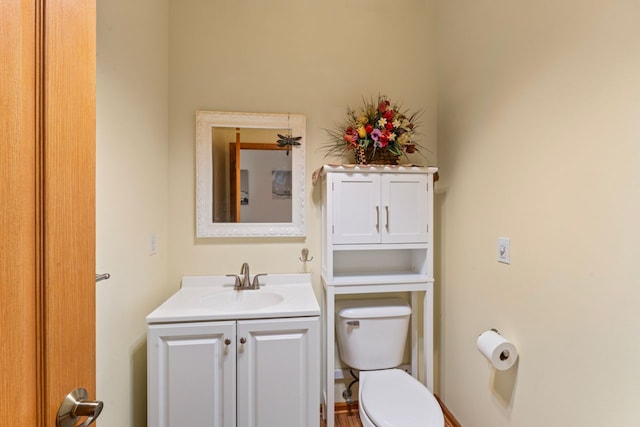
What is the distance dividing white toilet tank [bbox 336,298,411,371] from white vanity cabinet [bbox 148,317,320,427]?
36 cm

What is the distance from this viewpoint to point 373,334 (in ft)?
5.57

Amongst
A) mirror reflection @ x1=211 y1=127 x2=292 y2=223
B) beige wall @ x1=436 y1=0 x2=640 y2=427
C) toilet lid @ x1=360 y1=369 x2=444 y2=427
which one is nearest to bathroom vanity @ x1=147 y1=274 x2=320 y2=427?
toilet lid @ x1=360 y1=369 x2=444 y2=427

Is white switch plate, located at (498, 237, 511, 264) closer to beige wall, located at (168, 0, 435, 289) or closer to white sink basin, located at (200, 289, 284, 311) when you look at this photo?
beige wall, located at (168, 0, 435, 289)

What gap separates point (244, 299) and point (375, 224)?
2.96 ft

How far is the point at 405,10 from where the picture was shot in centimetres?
197

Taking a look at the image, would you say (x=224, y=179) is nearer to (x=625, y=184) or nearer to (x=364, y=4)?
(x=364, y=4)

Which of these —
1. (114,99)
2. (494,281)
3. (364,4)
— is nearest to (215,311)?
(114,99)

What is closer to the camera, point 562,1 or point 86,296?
point 86,296

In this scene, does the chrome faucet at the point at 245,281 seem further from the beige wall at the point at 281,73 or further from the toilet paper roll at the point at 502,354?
the toilet paper roll at the point at 502,354

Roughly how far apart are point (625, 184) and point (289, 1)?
2.01m

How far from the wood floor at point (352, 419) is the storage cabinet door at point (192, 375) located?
2.43ft

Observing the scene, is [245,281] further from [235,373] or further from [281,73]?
[281,73]

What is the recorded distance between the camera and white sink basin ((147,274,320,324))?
1349 mm

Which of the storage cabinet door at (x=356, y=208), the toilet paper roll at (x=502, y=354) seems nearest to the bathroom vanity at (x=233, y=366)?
the storage cabinet door at (x=356, y=208)
